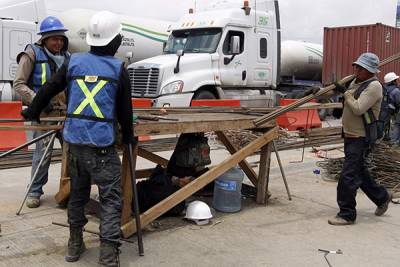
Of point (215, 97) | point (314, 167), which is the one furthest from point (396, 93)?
point (215, 97)

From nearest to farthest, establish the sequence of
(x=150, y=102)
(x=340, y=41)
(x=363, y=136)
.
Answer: (x=363, y=136), (x=150, y=102), (x=340, y=41)

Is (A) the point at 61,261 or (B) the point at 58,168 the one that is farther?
(B) the point at 58,168

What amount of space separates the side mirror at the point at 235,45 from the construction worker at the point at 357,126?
28.1 ft

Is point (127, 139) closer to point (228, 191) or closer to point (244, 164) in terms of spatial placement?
point (228, 191)

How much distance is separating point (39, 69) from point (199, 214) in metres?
2.28

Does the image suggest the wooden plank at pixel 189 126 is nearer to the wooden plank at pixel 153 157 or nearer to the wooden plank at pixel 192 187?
the wooden plank at pixel 192 187

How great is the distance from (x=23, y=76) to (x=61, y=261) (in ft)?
6.94

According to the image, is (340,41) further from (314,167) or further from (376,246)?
(376,246)

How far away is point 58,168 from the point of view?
768 cm

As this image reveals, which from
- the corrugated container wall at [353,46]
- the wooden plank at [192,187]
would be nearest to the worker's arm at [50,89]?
the wooden plank at [192,187]

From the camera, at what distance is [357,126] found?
5.14 meters

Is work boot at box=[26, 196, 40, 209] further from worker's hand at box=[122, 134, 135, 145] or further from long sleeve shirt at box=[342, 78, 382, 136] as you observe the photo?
long sleeve shirt at box=[342, 78, 382, 136]

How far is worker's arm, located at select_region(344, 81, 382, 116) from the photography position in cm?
499

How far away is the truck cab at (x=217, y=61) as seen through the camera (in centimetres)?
1262
